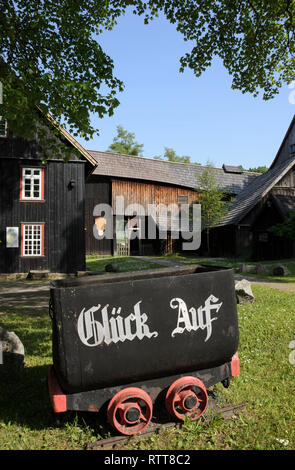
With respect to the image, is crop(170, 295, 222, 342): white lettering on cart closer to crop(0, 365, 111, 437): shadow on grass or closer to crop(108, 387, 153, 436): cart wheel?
crop(108, 387, 153, 436): cart wheel

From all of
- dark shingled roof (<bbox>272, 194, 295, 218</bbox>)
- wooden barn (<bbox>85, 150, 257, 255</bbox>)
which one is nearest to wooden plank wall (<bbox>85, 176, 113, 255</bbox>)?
wooden barn (<bbox>85, 150, 257, 255</bbox>)

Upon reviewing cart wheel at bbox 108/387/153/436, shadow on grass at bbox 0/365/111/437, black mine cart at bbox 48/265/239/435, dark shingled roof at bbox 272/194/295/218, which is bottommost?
shadow on grass at bbox 0/365/111/437

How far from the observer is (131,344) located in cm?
326

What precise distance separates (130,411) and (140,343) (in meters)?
0.68

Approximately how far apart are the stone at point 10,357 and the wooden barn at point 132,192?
26.0 meters

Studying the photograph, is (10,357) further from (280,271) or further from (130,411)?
(280,271)

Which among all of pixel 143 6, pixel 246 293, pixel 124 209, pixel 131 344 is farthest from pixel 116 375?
pixel 124 209

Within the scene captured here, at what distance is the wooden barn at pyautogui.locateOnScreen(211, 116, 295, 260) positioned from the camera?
2406 cm

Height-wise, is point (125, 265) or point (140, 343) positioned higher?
point (140, 343)

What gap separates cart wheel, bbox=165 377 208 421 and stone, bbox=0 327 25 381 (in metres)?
2.41

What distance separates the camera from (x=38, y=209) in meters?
18.2

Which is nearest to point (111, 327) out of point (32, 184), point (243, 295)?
point (243, 295)

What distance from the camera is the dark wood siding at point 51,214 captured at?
17.8 m
